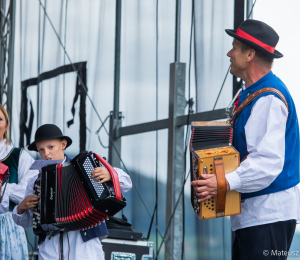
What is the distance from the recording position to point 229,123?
167 centimetres

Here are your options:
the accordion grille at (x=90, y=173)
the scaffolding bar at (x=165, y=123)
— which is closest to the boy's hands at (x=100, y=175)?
the accordion grille at (x=90, y=173)

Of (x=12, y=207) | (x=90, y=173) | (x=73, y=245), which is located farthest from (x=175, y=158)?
(x=90, y=173)

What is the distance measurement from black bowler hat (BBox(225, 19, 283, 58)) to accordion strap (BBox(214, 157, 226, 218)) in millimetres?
439

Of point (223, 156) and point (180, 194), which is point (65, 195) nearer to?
point (223, 156)

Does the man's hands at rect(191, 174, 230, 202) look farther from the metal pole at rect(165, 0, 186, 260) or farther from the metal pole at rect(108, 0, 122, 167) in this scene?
the metal pole at rect(108, 0, 122, 167)

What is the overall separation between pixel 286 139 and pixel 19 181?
1769 millimetres

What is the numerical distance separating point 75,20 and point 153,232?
2.48 metres

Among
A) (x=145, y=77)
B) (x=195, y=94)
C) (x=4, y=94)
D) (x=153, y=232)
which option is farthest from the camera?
(x=4, y=94)

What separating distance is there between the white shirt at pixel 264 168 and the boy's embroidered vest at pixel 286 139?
25 millimetres

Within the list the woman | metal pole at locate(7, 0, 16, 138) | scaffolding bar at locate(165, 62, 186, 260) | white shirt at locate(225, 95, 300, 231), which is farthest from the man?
metal pole at locate(7, 0, 16, 138)

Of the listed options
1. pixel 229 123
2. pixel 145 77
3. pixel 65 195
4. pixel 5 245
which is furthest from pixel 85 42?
pixel 229 123

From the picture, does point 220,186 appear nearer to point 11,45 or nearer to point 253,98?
point 253,98

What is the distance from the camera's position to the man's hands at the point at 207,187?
151 cm

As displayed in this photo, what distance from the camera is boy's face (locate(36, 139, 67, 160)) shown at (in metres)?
2.29
